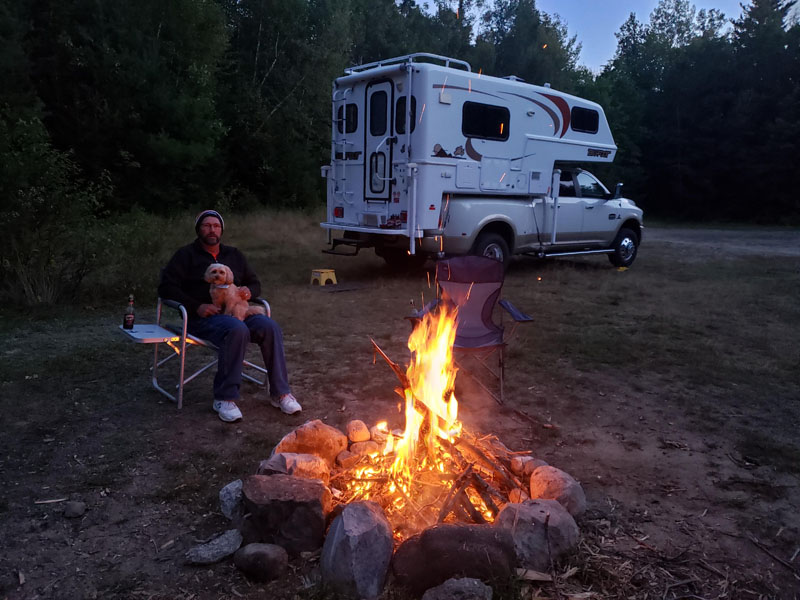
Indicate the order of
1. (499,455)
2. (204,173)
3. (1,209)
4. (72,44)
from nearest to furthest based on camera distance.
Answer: (499,455) → (1,209) → (72,44) → (204,173)

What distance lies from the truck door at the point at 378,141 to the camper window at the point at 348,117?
282 mm

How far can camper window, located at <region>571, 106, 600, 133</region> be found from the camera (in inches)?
400

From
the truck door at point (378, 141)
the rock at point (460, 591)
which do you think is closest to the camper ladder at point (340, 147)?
the truck door at point (378, 141)

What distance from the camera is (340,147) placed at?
30.9 feet

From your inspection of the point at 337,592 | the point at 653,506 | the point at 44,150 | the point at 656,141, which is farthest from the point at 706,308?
the point at 656,141

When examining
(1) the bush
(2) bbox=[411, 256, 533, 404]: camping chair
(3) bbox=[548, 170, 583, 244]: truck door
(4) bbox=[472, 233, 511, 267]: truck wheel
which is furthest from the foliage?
(1) the bush

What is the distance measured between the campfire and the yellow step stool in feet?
18.0

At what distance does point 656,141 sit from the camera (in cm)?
2839

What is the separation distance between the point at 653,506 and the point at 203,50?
17.7 meters

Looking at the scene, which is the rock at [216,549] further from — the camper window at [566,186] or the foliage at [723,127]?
the foliage at [723,127]

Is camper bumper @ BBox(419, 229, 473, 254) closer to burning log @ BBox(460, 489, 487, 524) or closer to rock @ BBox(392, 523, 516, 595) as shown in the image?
burning log @ BBox(460, 489, 487, 524)

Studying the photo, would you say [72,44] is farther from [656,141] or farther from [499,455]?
[656,141]

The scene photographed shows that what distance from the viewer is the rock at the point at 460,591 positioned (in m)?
2.05

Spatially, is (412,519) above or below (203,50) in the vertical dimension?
below
